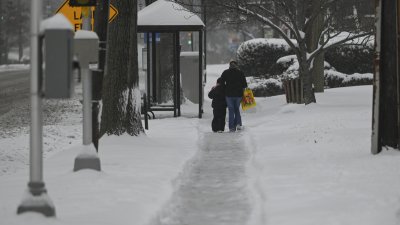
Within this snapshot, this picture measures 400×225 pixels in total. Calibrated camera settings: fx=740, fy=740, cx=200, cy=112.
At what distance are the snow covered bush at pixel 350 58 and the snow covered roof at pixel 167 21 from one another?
12411 millimetres

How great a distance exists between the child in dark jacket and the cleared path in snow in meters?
3.37

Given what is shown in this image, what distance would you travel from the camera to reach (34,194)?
277 inches

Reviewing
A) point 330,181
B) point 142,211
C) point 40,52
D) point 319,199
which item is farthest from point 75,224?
point 330,181

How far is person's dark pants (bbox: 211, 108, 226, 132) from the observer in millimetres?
17766

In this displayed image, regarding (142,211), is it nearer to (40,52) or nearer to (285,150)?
(40,52)

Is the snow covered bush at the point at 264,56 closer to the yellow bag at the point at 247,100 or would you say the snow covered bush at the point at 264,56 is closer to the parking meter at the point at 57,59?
the yellow bag at the point at 247,100

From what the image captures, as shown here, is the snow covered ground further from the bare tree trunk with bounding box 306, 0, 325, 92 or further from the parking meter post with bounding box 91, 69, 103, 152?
the bare tree trunk with bounding box 306, 0, 325, 92

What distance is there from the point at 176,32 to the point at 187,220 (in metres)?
13.5

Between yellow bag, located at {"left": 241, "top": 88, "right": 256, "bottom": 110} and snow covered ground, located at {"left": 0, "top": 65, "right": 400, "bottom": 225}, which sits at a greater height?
yellow bag, located at {"left": 241, "top": 88, "right": 256, "bottom": 110}

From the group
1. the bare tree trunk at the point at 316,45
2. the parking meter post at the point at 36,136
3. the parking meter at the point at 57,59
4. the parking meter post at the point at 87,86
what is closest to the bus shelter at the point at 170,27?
the bare tree trunk at the point at 316,45

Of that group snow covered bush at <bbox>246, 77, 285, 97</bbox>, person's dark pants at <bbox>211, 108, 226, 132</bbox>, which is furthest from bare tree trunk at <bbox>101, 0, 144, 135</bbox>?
snow covered bush at <bbox>246, 77, 285, 97</bbox>

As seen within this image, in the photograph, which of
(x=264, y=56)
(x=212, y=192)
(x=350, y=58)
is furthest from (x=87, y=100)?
(x=350, y=58)

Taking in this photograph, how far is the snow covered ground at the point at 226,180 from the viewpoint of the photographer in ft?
25.0

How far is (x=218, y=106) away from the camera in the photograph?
59.2 ft
